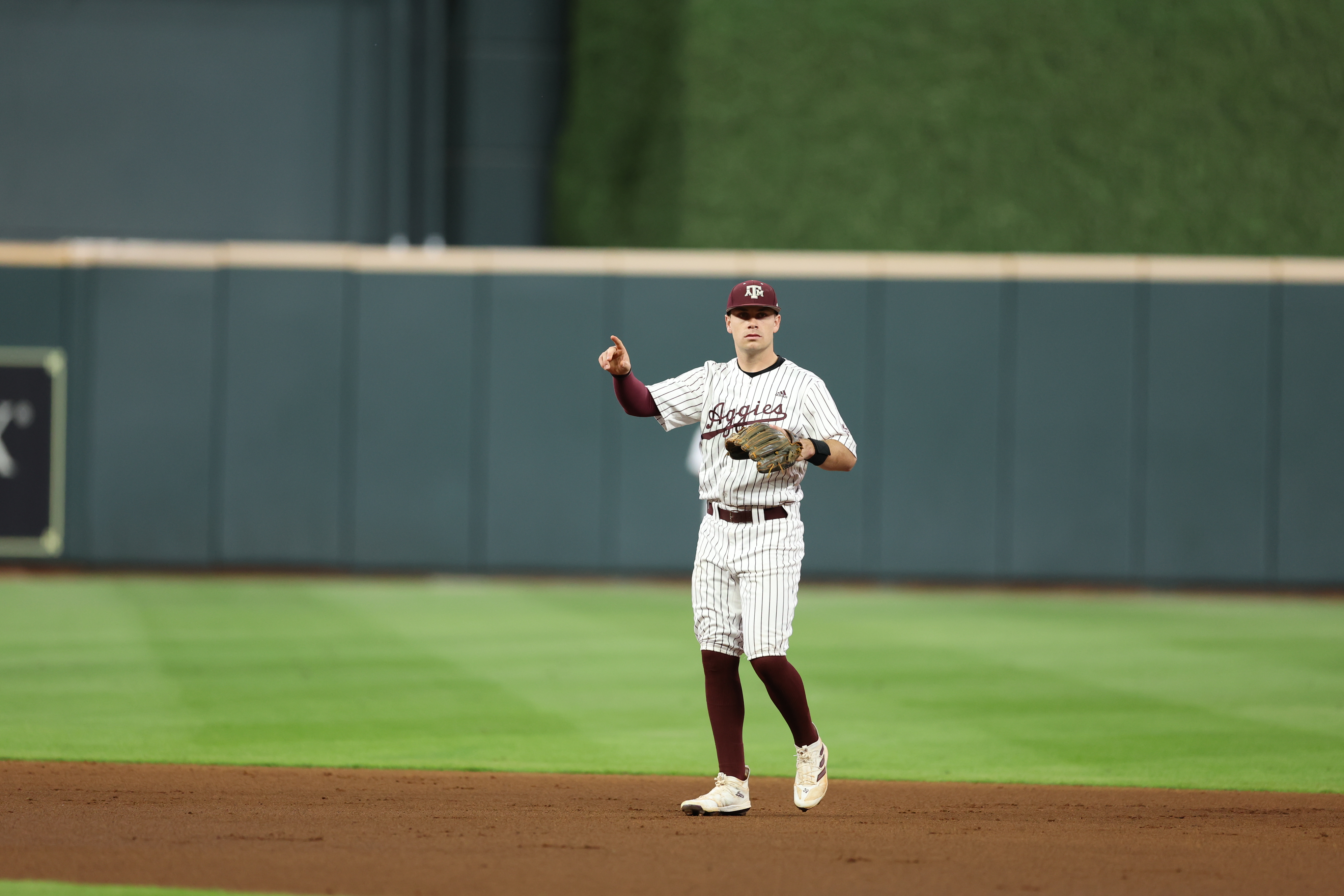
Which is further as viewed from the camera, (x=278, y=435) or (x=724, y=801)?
(x=278, y=435)

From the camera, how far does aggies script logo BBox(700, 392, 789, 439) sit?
579 centimetres

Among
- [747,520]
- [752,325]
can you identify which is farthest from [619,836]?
[752,325]

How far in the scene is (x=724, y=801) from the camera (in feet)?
19.0

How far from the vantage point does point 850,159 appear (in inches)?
699

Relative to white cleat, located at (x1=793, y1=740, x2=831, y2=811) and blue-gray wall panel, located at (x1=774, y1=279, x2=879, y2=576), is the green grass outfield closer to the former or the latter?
white cleat, located at (x1=793, y1=740, x2=831, y2=811)

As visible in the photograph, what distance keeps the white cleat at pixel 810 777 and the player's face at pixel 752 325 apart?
1.45 meters

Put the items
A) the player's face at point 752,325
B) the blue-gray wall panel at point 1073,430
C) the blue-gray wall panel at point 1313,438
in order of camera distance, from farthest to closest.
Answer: the blue-gray wall panel at point 1073,430, the blue-gray wall panel at point 1313,438, the player's face at point 752,325

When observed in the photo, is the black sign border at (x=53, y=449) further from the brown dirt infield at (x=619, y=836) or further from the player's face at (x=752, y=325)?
the player's face at (x=752, y=325)

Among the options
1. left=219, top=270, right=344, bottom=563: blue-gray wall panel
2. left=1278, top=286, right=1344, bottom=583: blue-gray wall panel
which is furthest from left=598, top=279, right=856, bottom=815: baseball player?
left=1278, top=286, right=1344, bottom=583: blue-gray wall panel

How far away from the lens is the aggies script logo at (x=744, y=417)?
228 inches

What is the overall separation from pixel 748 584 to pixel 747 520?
0.75 ft

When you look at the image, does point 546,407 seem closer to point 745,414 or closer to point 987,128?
point 987,128

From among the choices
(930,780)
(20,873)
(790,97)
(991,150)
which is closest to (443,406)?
(790,97)

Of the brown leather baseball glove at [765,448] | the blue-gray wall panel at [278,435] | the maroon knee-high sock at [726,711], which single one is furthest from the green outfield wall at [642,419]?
the brown leather baseball glove at [765,448]
